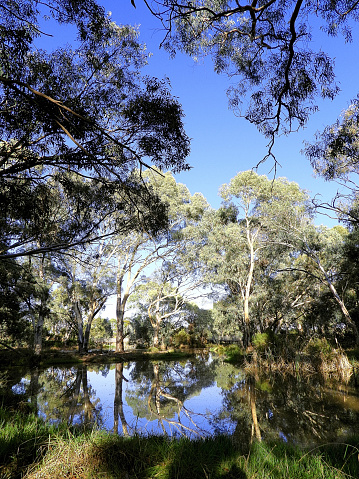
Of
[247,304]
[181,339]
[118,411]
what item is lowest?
[181,339]

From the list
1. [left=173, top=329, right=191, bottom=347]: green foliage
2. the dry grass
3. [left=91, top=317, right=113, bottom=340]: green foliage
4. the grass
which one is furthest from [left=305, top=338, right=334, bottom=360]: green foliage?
[left=91, top=317, right=113, bottom=340]: green foliage

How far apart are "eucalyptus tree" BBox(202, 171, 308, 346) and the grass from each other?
13063 mm

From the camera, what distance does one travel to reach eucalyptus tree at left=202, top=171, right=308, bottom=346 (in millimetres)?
16188

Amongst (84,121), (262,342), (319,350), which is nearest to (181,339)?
(262,342)

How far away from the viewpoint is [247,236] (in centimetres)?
1658

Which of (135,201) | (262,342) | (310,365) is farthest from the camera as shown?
(262,342)

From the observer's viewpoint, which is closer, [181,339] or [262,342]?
[262,342]

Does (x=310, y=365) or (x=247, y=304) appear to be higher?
(x=247, y=304)

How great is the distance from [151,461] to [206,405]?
3.79 m

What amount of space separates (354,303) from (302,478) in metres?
15.5

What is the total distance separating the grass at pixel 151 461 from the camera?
2.34 meters

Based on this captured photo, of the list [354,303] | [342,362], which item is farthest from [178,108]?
[354,303]

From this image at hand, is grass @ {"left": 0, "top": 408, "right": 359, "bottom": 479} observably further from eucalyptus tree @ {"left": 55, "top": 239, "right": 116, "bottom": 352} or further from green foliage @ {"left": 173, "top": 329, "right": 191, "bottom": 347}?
green foliage @ {"left": 173, "top": 329, "right": 191, "bottom": 347}

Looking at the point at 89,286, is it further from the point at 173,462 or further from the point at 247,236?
the point at 173,462
